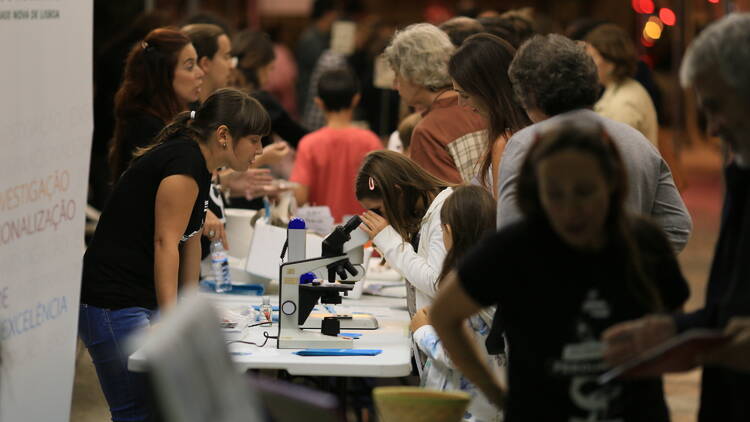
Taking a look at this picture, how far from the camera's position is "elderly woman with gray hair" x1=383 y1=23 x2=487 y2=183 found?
4367mm

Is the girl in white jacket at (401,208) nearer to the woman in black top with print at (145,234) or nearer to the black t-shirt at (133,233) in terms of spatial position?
the woman in black top with print at (145,234)

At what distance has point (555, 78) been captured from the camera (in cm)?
285

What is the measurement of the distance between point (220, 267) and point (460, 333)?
7.39 ft

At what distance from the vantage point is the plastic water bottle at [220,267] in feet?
13.9

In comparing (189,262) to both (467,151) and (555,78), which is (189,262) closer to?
(467,151)

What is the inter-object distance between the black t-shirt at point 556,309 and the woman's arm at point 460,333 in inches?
1.6

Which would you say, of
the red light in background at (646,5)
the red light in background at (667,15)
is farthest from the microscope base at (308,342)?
the red light in background at (667,15)

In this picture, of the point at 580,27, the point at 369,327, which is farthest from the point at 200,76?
the point at 580,27

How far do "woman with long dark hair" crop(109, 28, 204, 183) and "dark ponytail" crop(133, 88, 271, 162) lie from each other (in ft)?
2.46

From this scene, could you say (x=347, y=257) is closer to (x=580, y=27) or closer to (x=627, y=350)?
(x=627, y=350)

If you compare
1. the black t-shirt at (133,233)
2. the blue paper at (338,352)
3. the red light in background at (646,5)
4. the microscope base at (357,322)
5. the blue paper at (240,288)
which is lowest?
the blue paper at (240,288)

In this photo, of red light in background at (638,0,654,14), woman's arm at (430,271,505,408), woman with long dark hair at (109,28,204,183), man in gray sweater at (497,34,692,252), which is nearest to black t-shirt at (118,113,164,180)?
woman with long dark hair at (109,28,204,183)

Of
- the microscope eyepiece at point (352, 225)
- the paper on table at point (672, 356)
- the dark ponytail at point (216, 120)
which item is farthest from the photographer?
the microscope eyepiece at point (352, 225)

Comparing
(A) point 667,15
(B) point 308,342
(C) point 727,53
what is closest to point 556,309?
(C) point 727,53
